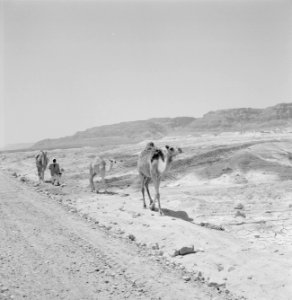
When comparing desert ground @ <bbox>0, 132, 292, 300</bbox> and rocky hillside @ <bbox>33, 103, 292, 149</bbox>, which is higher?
rocky hillside @ <bbox>33, 103, 292, 149</bbox>

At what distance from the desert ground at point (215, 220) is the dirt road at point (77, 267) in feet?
1.35

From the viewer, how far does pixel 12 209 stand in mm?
16672

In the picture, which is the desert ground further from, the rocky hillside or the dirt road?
the rocky hillside

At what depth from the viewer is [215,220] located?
15102 millimetres

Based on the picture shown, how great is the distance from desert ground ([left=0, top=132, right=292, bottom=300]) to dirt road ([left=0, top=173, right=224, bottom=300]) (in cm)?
41

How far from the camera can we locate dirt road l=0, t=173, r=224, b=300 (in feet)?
26.8

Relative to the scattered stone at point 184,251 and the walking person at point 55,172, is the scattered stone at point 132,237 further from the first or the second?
the walking person at point 55,172

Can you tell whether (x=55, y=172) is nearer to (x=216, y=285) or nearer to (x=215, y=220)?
(x=215, y=220)

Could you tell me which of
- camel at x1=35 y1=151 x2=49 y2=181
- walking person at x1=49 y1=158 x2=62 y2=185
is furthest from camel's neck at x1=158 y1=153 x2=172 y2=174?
camel at x1=35 y1=151 x2=49 y2=181

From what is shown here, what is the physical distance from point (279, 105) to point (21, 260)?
160256 millimetres

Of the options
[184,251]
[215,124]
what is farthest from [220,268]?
[215,124]

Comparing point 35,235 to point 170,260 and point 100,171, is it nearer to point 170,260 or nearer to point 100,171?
point 170,260

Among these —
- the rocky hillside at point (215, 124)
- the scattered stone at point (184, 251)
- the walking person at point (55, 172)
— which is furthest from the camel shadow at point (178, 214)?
the rocky hillside at point (215, 124)

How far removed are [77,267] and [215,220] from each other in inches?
264
